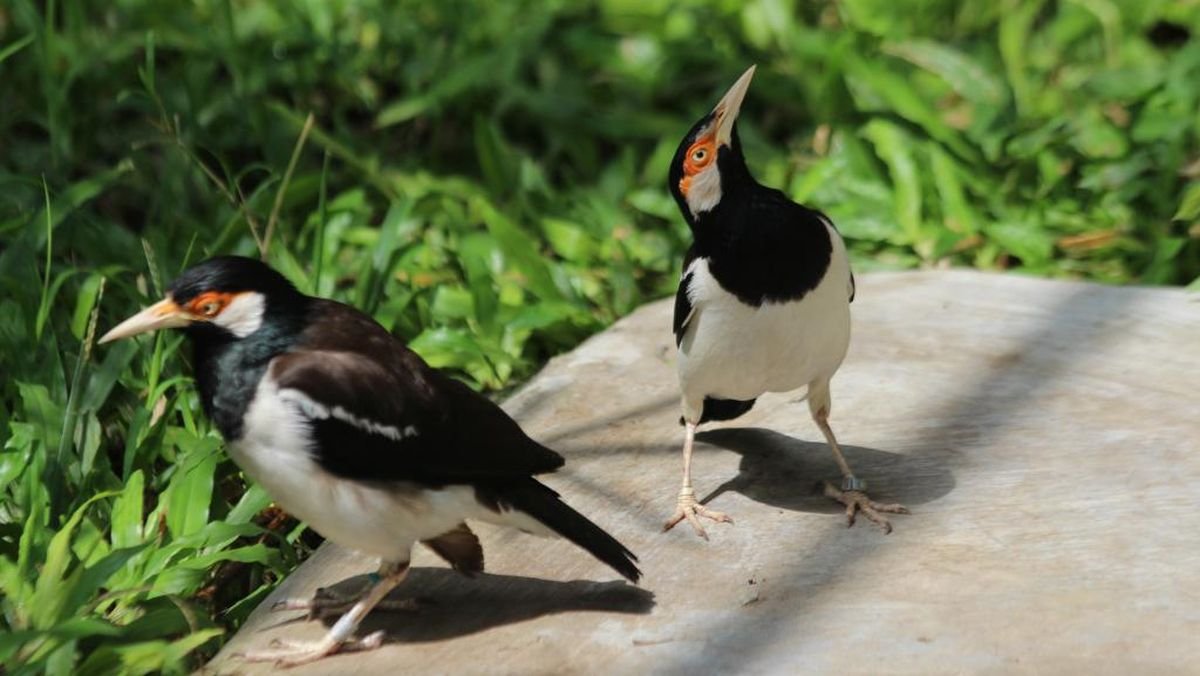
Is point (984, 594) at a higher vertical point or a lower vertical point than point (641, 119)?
lower

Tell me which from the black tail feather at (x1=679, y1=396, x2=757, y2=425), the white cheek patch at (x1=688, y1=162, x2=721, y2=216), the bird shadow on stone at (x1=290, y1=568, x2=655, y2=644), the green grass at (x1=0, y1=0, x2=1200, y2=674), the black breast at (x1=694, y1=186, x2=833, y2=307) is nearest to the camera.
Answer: the bird shadow on stone at (x1=290, y1=568, x2=655, y2=644)

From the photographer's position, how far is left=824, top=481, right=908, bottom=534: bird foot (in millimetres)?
4207

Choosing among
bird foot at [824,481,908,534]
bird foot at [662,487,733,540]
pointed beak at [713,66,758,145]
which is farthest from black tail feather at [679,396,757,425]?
pointed beak at [713,66,758,145]

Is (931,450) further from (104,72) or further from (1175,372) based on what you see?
(104,72)

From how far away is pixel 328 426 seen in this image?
3621 millimetres

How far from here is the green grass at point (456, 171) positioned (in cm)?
473

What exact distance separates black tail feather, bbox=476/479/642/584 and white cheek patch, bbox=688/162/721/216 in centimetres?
90

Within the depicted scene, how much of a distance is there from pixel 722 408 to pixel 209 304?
156 cm

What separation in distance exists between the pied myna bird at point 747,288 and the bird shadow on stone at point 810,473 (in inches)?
4.4

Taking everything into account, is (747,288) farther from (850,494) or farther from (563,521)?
(563,521)

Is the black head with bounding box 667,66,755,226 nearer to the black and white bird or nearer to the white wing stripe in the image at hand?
the black and white bird

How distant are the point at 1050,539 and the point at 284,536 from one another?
2093 millimetres

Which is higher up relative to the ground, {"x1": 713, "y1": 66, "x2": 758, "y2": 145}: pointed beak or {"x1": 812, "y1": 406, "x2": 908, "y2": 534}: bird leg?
{"x1": 713, "y1": 66, "x2": 758, "y2": 145}: pointed beak

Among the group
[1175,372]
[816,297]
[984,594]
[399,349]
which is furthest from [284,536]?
[1175,372]
